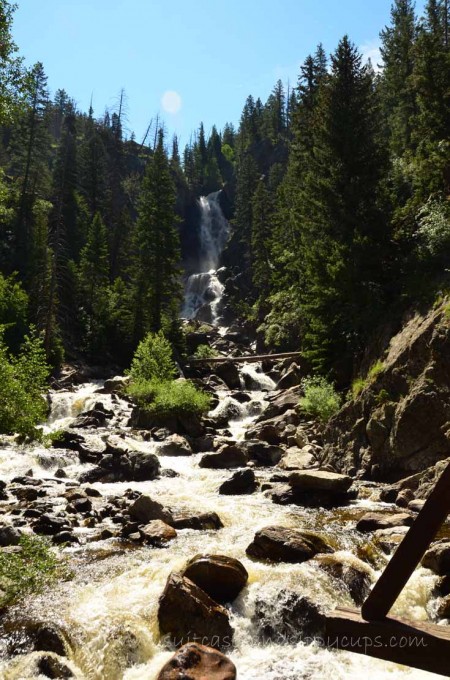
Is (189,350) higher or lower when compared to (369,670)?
higher

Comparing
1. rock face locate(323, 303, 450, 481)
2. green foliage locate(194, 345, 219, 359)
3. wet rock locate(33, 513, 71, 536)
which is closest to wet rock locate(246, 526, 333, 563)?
wet rock locate(33, 513, 71, 536)

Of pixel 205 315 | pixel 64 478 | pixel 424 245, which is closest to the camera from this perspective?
pixel 64 478

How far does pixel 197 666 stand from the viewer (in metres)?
6.39

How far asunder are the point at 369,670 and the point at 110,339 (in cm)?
4069

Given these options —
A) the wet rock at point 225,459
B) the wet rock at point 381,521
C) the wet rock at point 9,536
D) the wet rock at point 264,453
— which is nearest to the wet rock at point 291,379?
the wet rock at point 264,453

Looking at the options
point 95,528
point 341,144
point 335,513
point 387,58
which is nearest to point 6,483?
point 95,528

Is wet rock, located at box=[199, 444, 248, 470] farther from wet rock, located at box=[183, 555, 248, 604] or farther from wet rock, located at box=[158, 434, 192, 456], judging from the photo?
wet rock, located at box=[183, 555, 248, 604]

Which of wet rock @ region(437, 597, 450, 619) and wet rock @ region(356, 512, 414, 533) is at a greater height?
wet rock @ region(356, 512, 414, 533)

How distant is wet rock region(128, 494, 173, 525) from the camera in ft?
42.2

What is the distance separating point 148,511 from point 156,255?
35.3 metres

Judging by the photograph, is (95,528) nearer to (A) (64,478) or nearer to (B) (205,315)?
(A) (64,478)

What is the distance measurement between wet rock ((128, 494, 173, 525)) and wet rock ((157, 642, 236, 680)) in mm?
6170

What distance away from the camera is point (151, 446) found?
23.1 m

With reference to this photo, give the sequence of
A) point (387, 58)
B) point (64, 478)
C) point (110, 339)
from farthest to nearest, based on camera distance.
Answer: point (387, 58) → point (110, 339) → point (64, 478)
